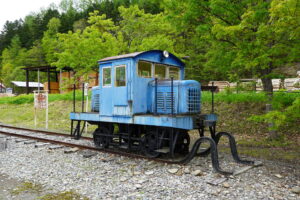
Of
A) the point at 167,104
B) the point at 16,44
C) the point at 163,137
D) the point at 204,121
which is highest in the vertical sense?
the point at 16,44

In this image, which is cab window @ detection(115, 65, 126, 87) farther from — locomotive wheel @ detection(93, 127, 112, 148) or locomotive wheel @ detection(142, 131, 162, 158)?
locomotive wheel @ detection(93, 127, 112, 148)

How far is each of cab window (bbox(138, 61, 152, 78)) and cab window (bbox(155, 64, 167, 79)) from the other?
0.27 metres

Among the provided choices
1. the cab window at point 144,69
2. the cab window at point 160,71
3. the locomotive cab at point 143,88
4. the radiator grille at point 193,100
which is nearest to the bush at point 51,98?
the locomotive cab at point 143,88

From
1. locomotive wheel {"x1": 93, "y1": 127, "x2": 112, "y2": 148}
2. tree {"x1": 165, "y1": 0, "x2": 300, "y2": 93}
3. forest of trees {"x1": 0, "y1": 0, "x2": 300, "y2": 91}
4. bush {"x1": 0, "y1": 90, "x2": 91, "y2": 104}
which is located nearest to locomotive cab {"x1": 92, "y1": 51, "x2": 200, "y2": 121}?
locomotive wheel {"x1": 93, "y1": 127, "x2": 112, "y2": 148}

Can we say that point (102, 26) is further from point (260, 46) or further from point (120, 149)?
point (260, 46)

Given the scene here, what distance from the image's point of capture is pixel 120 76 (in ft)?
27.0

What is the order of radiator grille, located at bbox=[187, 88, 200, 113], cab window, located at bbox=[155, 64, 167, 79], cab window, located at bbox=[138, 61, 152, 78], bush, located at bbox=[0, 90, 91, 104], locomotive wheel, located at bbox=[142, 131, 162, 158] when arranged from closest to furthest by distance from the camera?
radiator grille, located at bbox=[187, 88, 200, 113], locomotive wheel, located at bbox=[142, 131, 162, 158], cab window, located at bbox=[138, 61, 152, 78], cab window, located at bbox=[155, 64, 167, 79], bush, located at bbox=[0, 90, 91, 104]

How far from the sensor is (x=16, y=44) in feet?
208

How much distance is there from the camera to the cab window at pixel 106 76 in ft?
28.3

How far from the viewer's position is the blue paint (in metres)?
7.38

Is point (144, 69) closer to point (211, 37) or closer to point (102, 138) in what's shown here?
point (102, 138)

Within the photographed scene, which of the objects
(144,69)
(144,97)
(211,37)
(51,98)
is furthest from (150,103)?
(51,98)

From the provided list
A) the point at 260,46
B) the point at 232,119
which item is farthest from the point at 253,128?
the point at 260,46

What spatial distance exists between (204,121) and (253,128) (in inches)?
255
